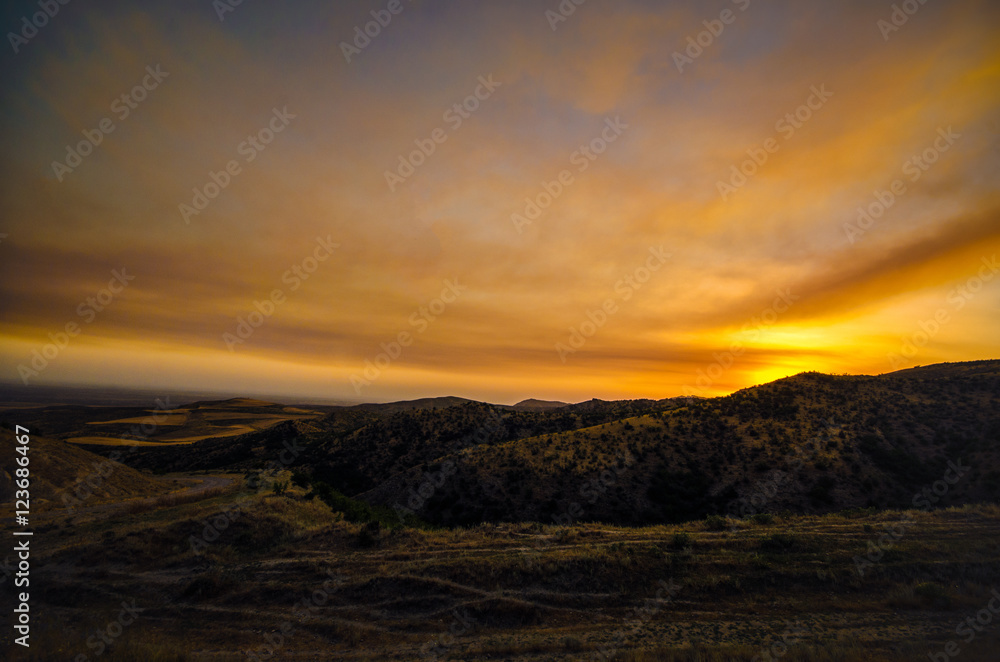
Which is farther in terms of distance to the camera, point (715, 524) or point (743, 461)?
point (743, 461)

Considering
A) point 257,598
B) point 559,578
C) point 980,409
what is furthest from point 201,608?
point 980,409

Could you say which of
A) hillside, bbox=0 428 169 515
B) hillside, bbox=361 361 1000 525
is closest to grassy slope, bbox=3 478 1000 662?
hillside, bbox=361 361 1000 525

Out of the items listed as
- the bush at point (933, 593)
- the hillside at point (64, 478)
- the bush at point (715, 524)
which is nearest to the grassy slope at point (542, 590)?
the bush at point (933, 593)

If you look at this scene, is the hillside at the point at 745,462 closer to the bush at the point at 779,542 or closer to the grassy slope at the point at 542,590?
the grassy slope at the point at 542,590

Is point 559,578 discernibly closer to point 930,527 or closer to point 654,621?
point 654,621

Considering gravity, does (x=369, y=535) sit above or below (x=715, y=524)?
above

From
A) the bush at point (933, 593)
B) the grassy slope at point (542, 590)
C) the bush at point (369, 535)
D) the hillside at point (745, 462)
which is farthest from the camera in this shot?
the hillside at point (745, 462)

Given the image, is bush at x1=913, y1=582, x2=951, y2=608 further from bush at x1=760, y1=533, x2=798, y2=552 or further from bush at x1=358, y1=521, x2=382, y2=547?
bush at x1=358, y1=521, x2=382, y2=547

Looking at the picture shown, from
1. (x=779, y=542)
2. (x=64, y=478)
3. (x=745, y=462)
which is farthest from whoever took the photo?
(x=745, y=462)

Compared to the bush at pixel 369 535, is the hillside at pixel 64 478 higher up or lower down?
→ higher up

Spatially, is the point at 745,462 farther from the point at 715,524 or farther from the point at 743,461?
the point at 715,524

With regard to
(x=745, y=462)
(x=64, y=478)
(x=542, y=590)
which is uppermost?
(x=64, y=478)

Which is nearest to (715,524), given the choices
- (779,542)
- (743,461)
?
(779,542)

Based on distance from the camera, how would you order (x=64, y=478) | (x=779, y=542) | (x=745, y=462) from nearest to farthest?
(x=779, y=542) < (x=64, y=478) < (x=745, y=462)
